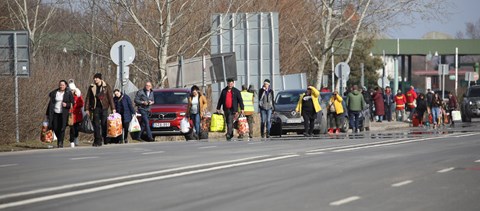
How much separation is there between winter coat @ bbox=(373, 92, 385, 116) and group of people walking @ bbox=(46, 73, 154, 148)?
21293 mm

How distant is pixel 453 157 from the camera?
21391 millimetres

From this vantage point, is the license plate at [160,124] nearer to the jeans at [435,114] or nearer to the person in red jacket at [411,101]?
the jeans at [435,114]

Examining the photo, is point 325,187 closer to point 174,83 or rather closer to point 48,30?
point 174,83

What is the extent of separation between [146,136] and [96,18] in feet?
71.3

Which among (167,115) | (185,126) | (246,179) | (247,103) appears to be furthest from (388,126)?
(246,179)

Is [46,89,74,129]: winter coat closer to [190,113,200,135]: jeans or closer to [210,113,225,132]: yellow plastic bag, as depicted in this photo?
[190,113,200,135]: jeans

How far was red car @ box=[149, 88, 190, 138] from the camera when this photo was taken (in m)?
34.7

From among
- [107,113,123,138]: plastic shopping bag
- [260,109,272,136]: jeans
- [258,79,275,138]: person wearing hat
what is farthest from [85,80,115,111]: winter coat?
[260,109,272,136]: jeans

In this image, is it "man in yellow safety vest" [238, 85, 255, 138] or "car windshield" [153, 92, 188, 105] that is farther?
"car windshield" [153, 92, 188, 105]

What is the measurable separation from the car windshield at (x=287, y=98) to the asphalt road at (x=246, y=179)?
1453cm

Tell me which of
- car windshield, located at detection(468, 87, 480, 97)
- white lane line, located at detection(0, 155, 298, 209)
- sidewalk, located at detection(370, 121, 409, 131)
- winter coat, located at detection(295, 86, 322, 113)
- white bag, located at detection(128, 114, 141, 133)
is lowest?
white lane line, located at detection(0, 155, 298, 209)

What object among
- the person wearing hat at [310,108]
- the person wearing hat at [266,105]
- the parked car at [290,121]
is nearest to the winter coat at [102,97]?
the person wearing hat at [266,105]


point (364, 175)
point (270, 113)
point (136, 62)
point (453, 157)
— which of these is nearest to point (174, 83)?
point (270, 113)

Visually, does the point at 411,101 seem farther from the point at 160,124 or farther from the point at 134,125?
the point at 134,125
